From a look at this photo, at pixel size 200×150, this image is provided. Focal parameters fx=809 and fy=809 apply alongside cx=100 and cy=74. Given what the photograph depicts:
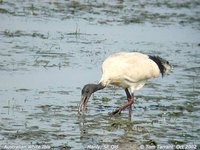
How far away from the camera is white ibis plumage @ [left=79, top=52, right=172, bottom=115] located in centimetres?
1175

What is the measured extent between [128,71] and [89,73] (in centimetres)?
247

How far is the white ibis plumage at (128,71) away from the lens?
463 inches

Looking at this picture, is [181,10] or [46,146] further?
[181,10]

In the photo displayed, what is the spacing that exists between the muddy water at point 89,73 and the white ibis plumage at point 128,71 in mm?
309

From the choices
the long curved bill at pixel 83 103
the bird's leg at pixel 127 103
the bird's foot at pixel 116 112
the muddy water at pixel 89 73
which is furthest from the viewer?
the bird's leg at pixel 127 103

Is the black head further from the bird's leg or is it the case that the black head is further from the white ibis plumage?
the bird's leg

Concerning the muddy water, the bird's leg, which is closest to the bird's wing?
the bird's leg

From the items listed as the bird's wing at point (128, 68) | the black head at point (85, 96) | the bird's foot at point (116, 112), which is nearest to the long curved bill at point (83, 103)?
the black head at point (85, 96)

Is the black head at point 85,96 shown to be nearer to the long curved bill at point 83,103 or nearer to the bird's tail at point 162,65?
the long curved bill at point 83,103

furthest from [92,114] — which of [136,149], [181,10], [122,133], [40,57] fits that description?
[181,10]

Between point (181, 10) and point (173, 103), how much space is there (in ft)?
37.7

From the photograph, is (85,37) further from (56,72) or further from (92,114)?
(92,114)

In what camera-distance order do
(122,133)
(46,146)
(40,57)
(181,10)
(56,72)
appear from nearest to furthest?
1. (46,146)
2. (122,133)
3. (56,72)
4. (40,57)
5. (181,10)

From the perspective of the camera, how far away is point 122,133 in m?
10.4
